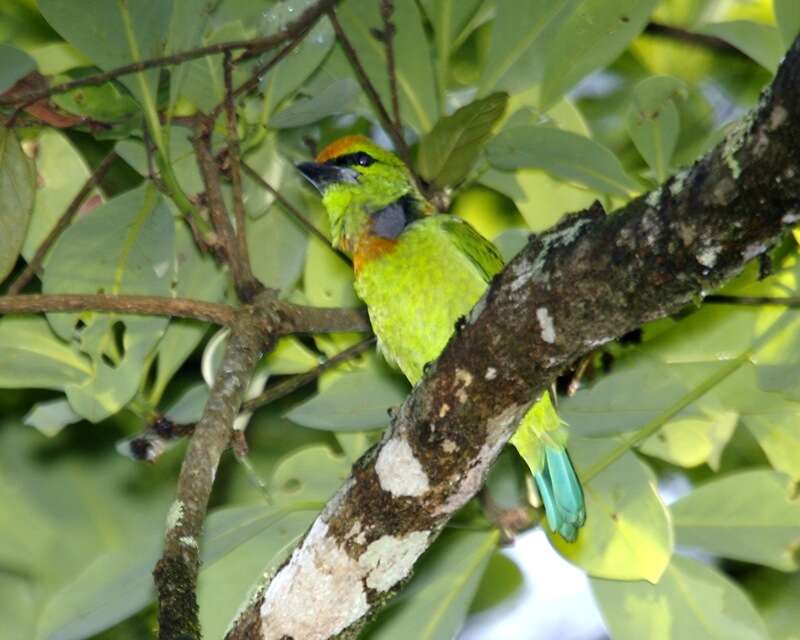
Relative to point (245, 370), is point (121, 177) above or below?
above

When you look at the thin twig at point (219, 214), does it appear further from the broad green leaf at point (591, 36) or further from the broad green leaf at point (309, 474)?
the broad green leaf at point (591, 36)

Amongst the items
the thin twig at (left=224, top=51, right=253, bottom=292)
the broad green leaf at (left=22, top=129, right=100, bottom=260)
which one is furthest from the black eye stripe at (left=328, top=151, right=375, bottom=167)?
the broad green leaf at (left=22, top=129, right=100, bottom=260)

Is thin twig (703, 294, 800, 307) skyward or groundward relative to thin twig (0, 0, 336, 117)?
groundward

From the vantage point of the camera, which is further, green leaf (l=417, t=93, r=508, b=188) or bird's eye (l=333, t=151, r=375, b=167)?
bird's eye (l=333, t=151, r=375, b=167)

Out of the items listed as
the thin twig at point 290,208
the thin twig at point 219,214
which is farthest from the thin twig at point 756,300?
the thin twig at point 219,214

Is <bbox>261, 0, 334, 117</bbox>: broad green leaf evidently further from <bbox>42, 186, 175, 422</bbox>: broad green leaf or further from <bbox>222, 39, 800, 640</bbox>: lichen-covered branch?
<bbox>222, 39, 800, 640</bbox>: lichen-covered branch

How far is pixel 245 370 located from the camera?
118 inches

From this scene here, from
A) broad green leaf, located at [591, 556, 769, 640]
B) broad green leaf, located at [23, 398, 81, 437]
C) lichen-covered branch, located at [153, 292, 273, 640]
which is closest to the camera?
lichen-covered branch, located at [153, 292, 273, 640]

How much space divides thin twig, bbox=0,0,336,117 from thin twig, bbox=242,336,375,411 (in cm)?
73

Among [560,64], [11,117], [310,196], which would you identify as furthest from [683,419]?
[11,117]

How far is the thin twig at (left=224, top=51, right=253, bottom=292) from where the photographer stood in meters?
3.28

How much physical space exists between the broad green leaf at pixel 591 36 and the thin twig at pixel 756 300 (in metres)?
0.58

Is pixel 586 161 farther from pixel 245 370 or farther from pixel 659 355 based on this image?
pixel 245 370

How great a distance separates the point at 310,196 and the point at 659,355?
99 centimetres
